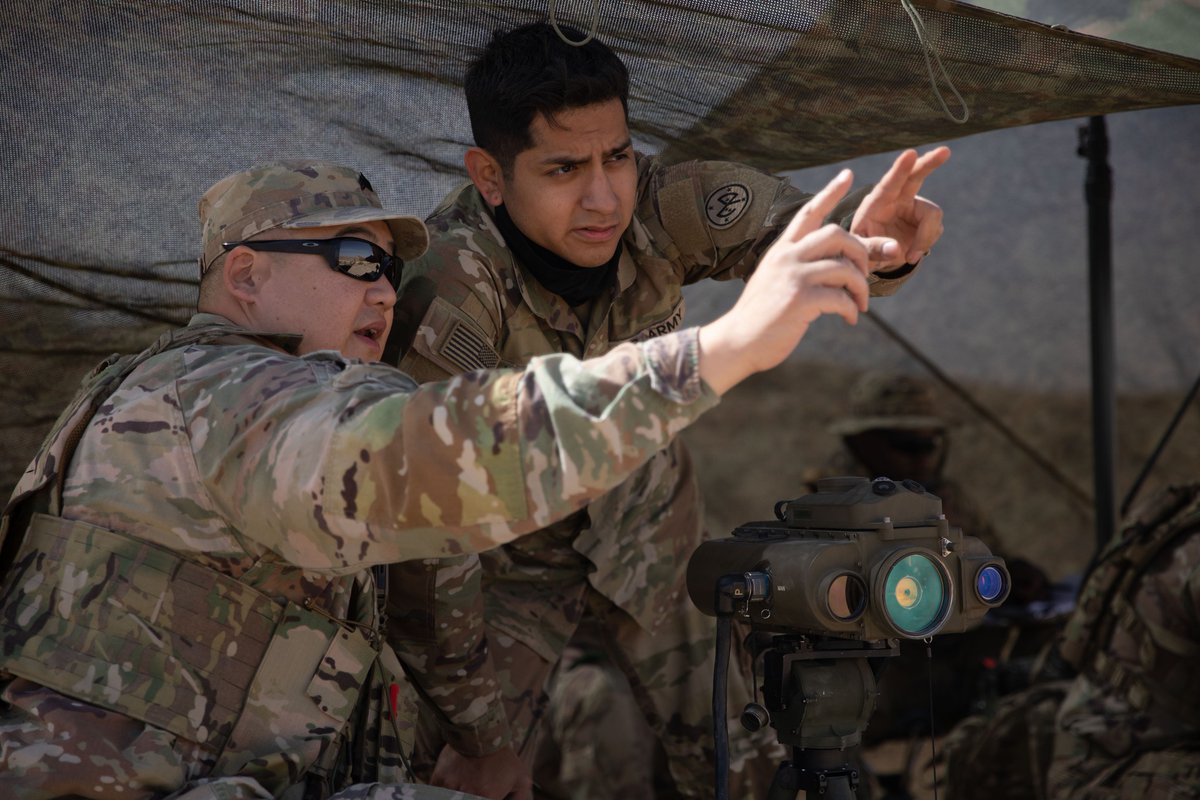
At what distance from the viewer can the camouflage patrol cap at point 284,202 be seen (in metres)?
2.37

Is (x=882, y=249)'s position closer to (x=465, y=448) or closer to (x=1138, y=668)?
(x=465, y=448)

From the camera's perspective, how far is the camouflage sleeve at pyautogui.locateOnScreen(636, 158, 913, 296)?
3.30 meters

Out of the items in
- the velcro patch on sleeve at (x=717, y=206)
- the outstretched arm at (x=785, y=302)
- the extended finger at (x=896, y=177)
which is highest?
the extended finger at (x=896, y=177)

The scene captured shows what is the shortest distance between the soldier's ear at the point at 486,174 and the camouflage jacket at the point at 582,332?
0.04m

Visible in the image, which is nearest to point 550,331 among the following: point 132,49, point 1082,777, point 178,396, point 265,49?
point 265,49

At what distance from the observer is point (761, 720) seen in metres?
2.40

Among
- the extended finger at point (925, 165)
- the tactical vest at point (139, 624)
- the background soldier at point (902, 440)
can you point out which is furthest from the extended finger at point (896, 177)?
the background soldier at point (902, 440)

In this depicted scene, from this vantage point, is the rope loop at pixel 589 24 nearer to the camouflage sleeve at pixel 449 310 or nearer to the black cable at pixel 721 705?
the camouflage sleeve at pixel 449 310

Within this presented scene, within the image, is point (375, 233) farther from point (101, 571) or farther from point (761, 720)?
point (761, 720)

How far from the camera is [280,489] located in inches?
71.7

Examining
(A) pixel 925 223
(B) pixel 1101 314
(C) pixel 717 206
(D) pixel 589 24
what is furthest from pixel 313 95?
(B) pixel 1101 314

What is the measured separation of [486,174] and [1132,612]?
239 cm

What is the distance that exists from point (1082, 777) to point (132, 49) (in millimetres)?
3290

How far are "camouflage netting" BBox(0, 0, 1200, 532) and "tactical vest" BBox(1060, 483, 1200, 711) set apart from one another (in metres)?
1.38
